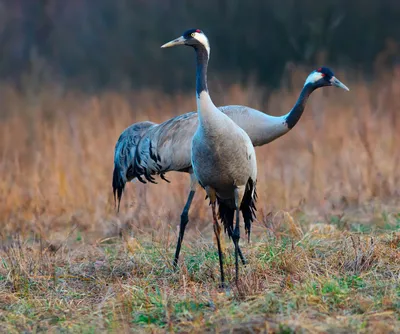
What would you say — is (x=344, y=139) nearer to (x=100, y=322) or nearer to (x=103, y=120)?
(x=103, y=120)

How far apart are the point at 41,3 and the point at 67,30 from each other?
149cm

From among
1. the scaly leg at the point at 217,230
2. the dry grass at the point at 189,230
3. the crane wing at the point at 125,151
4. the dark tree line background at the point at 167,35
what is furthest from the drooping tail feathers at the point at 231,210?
the dark tree line background at the point at 167,35

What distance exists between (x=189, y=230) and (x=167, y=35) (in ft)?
30.9

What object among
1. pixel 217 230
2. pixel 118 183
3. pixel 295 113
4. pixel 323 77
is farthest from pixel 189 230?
pixel 217 230

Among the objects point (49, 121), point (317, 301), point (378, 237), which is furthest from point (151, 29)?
point (317, 301)

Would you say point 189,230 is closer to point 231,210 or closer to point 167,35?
point 231,210

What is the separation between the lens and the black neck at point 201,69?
4.49 m

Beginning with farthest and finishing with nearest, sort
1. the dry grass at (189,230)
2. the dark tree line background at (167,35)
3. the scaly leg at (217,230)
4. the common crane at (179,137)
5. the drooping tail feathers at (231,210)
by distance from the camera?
the dark tree line background at (167,35) → the common crane at (179,137) → the drooping tail feathers at (231,210) → the scaly leg at (217,230) → the dry grass at (189,230)

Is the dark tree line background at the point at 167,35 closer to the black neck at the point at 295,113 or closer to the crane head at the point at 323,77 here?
the crane head at the point at 323,77

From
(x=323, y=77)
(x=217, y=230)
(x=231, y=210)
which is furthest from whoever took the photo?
(x=323, y=77)

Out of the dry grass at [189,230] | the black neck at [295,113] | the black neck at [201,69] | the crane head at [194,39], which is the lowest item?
the dry grass at [189,230]

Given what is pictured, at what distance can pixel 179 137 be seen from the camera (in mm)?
5988

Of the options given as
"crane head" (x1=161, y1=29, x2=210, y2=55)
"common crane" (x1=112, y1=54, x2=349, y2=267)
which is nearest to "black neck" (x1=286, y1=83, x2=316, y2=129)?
"common crane" (x1=112, y1=54, x2=349, y2=267)

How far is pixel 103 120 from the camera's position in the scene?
9.68 m
